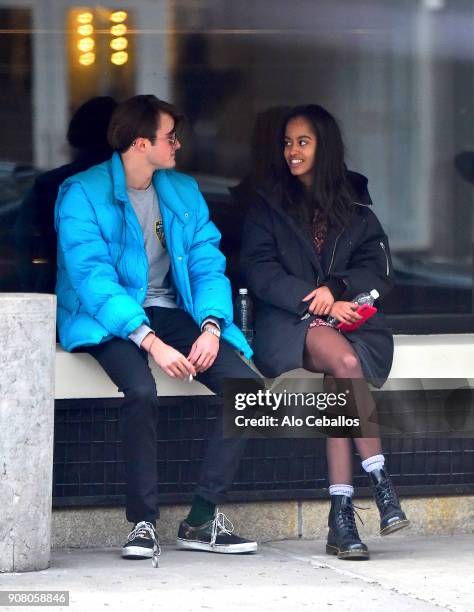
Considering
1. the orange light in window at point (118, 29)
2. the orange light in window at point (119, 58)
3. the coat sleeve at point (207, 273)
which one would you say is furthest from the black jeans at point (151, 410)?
the orange light in window at point (118, 29)

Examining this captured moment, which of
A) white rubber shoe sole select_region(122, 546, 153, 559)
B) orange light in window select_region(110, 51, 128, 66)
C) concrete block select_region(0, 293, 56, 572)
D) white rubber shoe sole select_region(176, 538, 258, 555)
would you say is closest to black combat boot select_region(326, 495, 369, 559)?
white rubber shoe sole select_region(176, 538, 258, 555)

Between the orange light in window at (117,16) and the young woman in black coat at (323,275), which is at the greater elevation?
the orange light in window at (117,16)

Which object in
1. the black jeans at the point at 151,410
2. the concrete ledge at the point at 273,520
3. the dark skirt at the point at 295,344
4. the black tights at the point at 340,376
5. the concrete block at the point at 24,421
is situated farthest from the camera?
the concrete ledge at the point at 273,520

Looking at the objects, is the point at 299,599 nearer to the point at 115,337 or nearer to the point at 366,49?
the point at 115,337

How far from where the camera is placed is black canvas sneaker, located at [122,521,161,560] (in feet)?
18.8

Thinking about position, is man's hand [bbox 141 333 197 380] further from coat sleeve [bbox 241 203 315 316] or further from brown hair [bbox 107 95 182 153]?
brown hair [bbox 107 95 182 153]

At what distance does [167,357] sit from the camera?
18.9 ft

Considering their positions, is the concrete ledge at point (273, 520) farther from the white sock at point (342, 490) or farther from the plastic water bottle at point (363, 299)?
the plastic water bottle at point (363, 299)

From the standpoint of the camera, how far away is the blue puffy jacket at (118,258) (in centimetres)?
579

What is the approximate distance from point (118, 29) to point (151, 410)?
1.80 m

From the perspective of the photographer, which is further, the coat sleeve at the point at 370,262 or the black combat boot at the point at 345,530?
the coat sleeve at the point at 370,262

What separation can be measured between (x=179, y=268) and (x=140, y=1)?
1.29m

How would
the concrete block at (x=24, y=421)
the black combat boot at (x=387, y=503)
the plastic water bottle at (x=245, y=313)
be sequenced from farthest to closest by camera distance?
the plastic water bottle at (x=245, y=313), the black combat boot at (x=387, y=503), the concrete block at (x=24, y=421)

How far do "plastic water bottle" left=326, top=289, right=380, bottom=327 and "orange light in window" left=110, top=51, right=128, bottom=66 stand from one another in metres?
1.45
